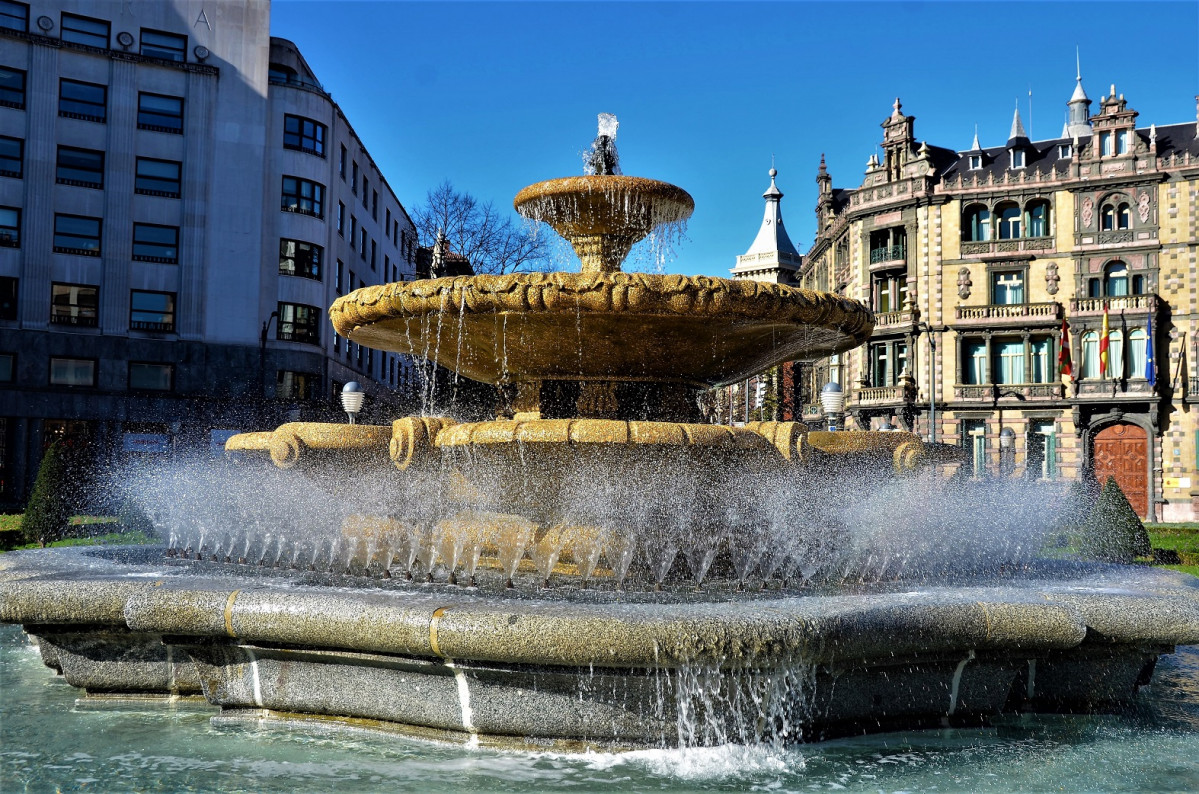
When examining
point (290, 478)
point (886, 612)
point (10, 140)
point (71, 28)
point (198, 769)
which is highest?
point (71, 28)

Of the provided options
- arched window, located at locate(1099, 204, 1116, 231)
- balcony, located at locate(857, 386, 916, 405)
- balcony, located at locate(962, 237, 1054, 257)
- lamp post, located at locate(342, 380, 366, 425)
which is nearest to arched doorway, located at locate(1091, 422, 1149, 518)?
balcony, located at locate(857, 386, 916, 405)

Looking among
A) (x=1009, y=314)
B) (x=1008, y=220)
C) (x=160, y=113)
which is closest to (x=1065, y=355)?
(x=1009, y=314)

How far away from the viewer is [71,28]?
131 feet

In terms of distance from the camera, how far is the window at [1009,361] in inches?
1964

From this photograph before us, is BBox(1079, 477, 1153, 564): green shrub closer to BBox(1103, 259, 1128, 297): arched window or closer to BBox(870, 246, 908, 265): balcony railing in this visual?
BBox(1103, 259, 1128, 297): arched window

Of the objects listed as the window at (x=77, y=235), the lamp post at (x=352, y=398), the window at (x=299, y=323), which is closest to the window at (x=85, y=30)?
the window at (x=77, y=235)

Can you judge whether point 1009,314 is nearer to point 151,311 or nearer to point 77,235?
point 151,311

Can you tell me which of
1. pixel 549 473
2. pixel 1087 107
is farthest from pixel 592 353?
pixel 1087 107

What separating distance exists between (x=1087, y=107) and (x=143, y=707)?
62401 mm

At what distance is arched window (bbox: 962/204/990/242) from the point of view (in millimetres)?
A: 51344

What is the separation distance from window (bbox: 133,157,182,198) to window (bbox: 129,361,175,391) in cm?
698

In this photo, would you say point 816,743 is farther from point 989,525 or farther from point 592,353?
point 989,525

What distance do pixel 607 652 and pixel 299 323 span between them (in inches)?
1590

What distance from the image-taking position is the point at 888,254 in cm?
5369
